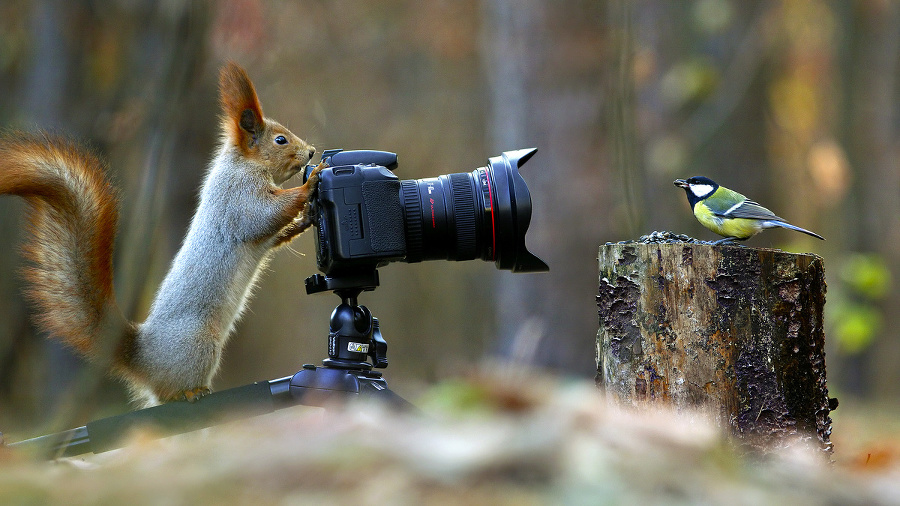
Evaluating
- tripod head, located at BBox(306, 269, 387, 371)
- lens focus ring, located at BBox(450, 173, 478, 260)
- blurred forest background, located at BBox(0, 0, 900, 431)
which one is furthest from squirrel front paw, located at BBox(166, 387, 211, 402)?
lens focus ring, located at BBox(450, 173, 478, 260)

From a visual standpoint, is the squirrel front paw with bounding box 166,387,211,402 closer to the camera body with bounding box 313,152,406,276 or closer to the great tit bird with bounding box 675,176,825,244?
the camera body with bounding box 313,152,406,276

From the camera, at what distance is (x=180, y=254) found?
8.30 ft

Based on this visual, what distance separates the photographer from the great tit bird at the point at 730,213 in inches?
90.5

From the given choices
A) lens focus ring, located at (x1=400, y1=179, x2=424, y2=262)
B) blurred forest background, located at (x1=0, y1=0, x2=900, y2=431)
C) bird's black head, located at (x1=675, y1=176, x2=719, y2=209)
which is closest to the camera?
lens focus ring, located at (x1=400, y1=179, x2=424, y2=262)

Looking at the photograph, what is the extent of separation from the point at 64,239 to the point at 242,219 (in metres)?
0.50

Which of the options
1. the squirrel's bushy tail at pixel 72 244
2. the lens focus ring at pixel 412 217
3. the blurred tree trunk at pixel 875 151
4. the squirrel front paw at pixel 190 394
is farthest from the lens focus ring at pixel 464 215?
the blurred tree trunk at pixel 875 151

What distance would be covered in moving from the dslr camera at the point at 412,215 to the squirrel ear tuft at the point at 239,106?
35 centimetres

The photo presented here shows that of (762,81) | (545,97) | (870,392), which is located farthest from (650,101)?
(870,392)

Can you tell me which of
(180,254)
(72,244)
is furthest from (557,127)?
(72,244)

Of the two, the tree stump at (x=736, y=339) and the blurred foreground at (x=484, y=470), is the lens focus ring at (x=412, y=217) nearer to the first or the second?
the tree stump at (x=736, y=339)

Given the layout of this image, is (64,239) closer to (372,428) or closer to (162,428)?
(162,428)

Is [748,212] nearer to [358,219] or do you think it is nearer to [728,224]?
[728,224]

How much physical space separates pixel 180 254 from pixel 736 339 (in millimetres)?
1658

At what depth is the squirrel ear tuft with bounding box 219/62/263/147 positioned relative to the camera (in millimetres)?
2461
